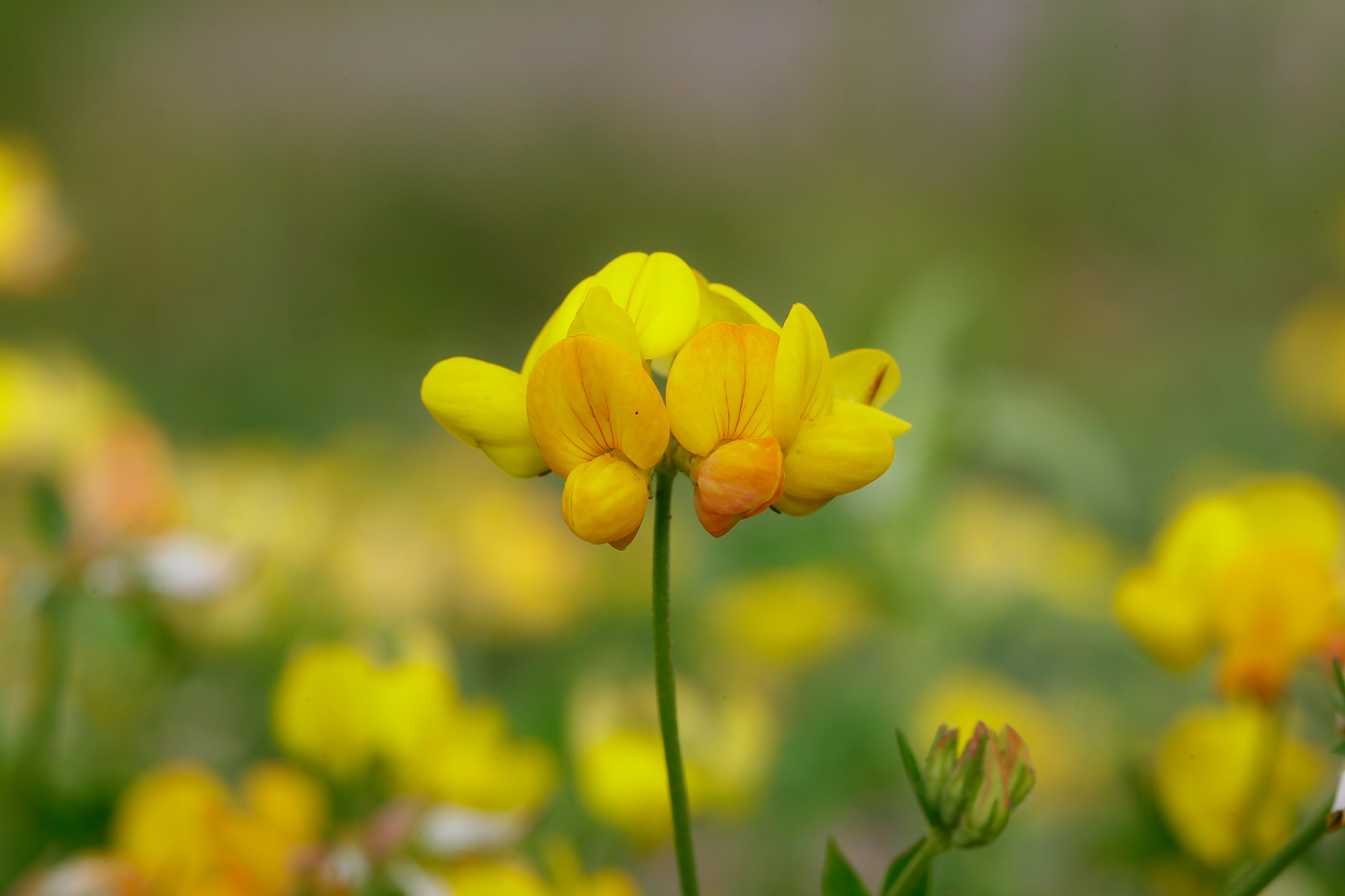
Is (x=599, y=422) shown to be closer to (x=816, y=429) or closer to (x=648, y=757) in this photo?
(x=816, y=429)

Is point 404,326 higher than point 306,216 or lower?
lower

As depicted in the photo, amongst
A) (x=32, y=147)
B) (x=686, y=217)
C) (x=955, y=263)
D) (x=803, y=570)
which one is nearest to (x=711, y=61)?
(x=686, y=217)

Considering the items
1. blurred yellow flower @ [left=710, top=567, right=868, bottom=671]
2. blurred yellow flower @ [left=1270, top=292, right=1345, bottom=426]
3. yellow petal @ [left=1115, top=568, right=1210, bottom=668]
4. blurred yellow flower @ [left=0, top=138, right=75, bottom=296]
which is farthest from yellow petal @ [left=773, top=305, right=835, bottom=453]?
blurred yellow flower @ [left=1270, top=292, right=1345, bottom=426]

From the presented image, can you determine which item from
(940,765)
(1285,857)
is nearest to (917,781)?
(940,765)

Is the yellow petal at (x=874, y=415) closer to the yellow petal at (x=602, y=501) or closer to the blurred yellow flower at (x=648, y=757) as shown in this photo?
the yellow petal at (x=602, y=501)

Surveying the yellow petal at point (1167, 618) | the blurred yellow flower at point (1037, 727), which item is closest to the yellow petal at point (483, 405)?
the yellow petal at point (1167, 618)

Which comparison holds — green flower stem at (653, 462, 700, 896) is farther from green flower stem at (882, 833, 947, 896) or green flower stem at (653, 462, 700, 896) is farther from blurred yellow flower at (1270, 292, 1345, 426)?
blurred yellow flower at (1270, 292, 1345, 426)

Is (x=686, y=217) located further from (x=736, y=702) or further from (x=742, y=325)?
(x=742, y=325)
